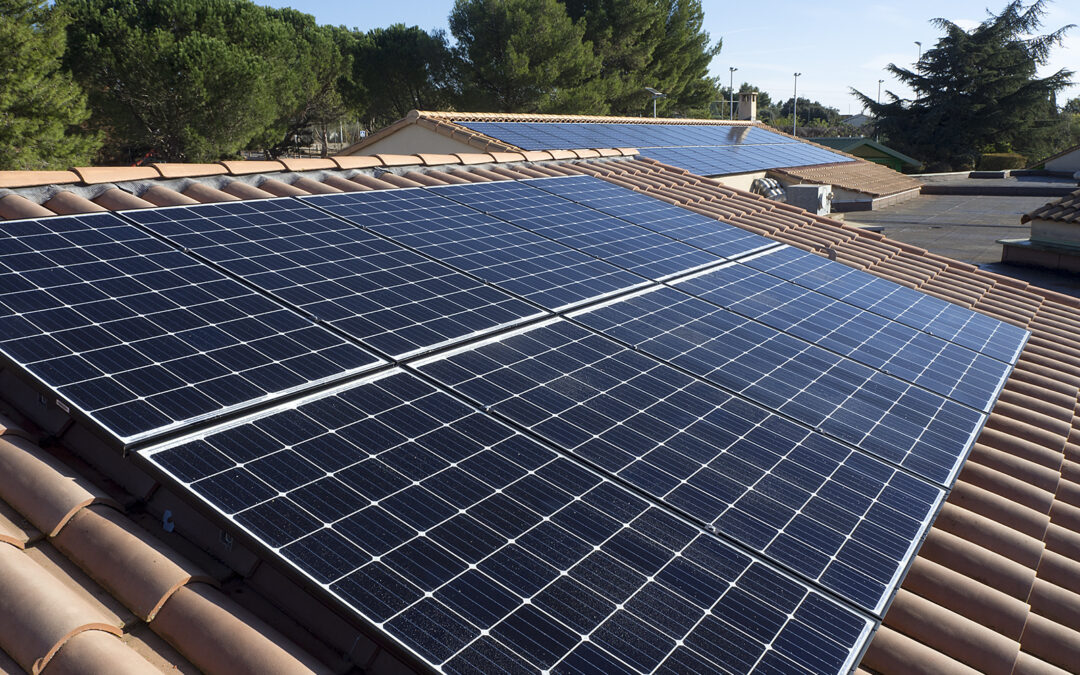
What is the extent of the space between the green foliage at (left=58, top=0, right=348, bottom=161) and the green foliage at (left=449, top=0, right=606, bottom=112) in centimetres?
1605

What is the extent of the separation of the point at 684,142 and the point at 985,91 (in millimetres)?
60032

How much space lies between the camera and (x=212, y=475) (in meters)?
4.08

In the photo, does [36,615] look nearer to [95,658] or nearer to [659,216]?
[95,658]

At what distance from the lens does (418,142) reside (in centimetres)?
2347

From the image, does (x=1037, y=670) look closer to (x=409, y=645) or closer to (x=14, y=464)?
(x=409, y=645)

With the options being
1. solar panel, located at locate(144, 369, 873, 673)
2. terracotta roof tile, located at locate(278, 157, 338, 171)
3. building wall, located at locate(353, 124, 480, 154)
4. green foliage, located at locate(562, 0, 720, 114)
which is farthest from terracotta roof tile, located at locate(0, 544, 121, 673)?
green foliage, located at locate(562, 0, 720, 114)

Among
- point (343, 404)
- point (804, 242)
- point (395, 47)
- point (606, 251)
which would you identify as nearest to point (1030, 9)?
point (395, 47)

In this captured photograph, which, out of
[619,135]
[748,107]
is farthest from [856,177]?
[748,107]

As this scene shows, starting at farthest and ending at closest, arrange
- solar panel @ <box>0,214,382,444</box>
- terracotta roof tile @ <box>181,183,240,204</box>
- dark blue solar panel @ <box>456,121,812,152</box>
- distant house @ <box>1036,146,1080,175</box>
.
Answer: distant house @ <box>1036,146,1080,175</box> → dark blue solar panel @ <box>456,121,812,152</box> → terracotta roof tile @ <box>181,183,240,204</box> → solar panel @ <box>0,214,382,444</box>

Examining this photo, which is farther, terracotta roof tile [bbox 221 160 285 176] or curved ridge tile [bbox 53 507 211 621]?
terracotta roof tile [bbox 221 160 285 176]

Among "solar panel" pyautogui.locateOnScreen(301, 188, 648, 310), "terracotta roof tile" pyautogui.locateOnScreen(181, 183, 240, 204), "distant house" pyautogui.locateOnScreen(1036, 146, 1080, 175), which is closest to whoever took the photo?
"solar panel" pyautogui.locateOnScreen(301, 188, 648, 310)

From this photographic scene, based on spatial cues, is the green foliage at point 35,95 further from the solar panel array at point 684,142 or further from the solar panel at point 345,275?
the solar panel at point 345,275

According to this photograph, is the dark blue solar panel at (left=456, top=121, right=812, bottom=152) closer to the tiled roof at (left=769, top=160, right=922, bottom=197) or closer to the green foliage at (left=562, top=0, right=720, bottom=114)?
the tiled roof at (left=769, top=160, right=922, bottom=197)

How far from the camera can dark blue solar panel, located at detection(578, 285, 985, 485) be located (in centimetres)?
644
